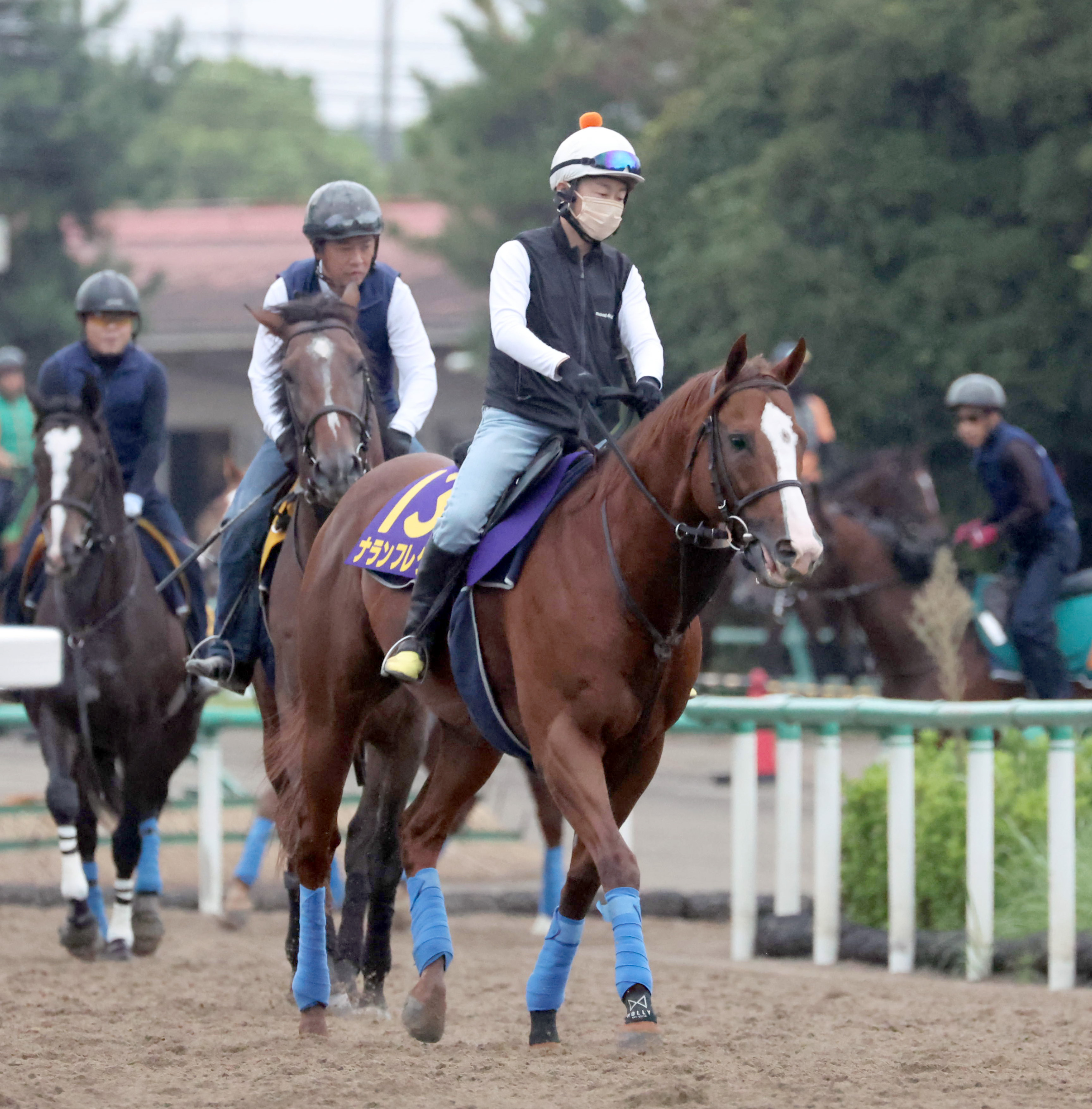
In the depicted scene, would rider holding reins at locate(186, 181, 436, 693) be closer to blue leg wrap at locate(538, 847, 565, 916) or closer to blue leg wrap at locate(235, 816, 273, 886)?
blue leg wrap at locate(538, 847, 565, 916)

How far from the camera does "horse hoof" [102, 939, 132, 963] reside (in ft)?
30.6

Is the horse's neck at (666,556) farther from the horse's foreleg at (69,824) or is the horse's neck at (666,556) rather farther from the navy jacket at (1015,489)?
the navy jacket at (1015,489)

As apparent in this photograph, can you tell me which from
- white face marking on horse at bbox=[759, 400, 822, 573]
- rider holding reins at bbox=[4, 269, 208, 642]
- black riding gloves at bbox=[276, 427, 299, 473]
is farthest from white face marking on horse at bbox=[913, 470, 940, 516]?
white face marking on horse at bbox=[759, 400, 822, 573]

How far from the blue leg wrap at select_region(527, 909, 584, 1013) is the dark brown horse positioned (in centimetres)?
126

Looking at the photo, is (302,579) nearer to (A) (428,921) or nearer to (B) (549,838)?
(A) (428,921)

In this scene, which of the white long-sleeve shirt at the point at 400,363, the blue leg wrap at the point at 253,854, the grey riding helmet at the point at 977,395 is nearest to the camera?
the white long-sleeve shirt at the point at 400,363

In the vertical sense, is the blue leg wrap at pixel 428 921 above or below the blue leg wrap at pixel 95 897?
above

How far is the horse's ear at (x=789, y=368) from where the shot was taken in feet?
19.2

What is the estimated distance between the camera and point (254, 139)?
65750mm

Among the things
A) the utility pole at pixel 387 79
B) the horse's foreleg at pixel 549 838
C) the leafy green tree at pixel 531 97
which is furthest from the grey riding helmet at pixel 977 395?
the utility pole at pixel 387 79

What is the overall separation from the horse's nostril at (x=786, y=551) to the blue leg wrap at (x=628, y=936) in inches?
43.1

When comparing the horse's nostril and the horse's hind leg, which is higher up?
the horse's nostril

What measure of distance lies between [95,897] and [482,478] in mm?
4298

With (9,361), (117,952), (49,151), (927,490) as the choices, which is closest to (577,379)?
(117,952)
